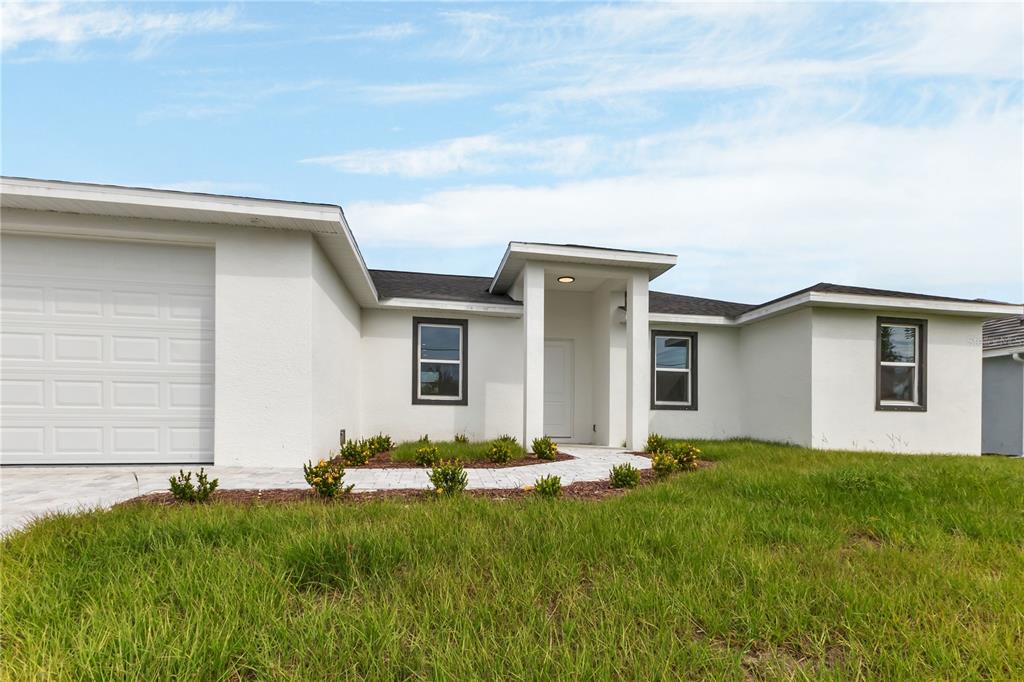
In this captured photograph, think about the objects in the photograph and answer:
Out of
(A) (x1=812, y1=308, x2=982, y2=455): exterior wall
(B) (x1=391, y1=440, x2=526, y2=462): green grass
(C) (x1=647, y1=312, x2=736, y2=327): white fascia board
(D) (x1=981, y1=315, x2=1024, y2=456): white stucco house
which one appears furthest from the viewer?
(D) (x1=981, y1=315, x2=1024, y2=456): white stucco house

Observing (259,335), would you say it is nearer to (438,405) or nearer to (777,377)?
(438,405)

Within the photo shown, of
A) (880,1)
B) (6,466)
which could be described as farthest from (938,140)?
(6,466)

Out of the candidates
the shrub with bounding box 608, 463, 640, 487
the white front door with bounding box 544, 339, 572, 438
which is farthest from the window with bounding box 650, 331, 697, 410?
the shrub with bounding box 608, 463, 640, 487

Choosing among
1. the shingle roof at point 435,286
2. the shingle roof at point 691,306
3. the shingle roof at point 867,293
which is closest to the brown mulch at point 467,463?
the shingle roof at point 435,286

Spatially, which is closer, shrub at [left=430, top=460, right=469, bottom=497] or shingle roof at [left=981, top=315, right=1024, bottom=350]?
shrub at [left=430, top=460, right=469, bottom=497]

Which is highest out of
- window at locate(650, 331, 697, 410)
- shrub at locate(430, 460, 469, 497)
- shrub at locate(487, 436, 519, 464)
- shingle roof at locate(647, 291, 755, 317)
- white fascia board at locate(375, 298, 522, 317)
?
shingle roof at locate(647, 291, 755, 317)

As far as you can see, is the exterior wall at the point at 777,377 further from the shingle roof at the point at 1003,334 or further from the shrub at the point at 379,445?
the shrub at the point at 379,445

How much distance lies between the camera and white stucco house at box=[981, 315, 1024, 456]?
425 inches

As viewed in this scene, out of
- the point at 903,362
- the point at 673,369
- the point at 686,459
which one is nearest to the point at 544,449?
the point at 686,459

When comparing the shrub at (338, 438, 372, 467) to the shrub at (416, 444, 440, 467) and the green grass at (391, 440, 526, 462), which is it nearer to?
the green grass at (391, 440, 526, 462)

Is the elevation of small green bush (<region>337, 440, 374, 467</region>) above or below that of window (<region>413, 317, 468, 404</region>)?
below

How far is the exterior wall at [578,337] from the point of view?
10.6 m

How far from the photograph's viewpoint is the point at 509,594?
2.24 meters

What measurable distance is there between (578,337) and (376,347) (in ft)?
15.4
